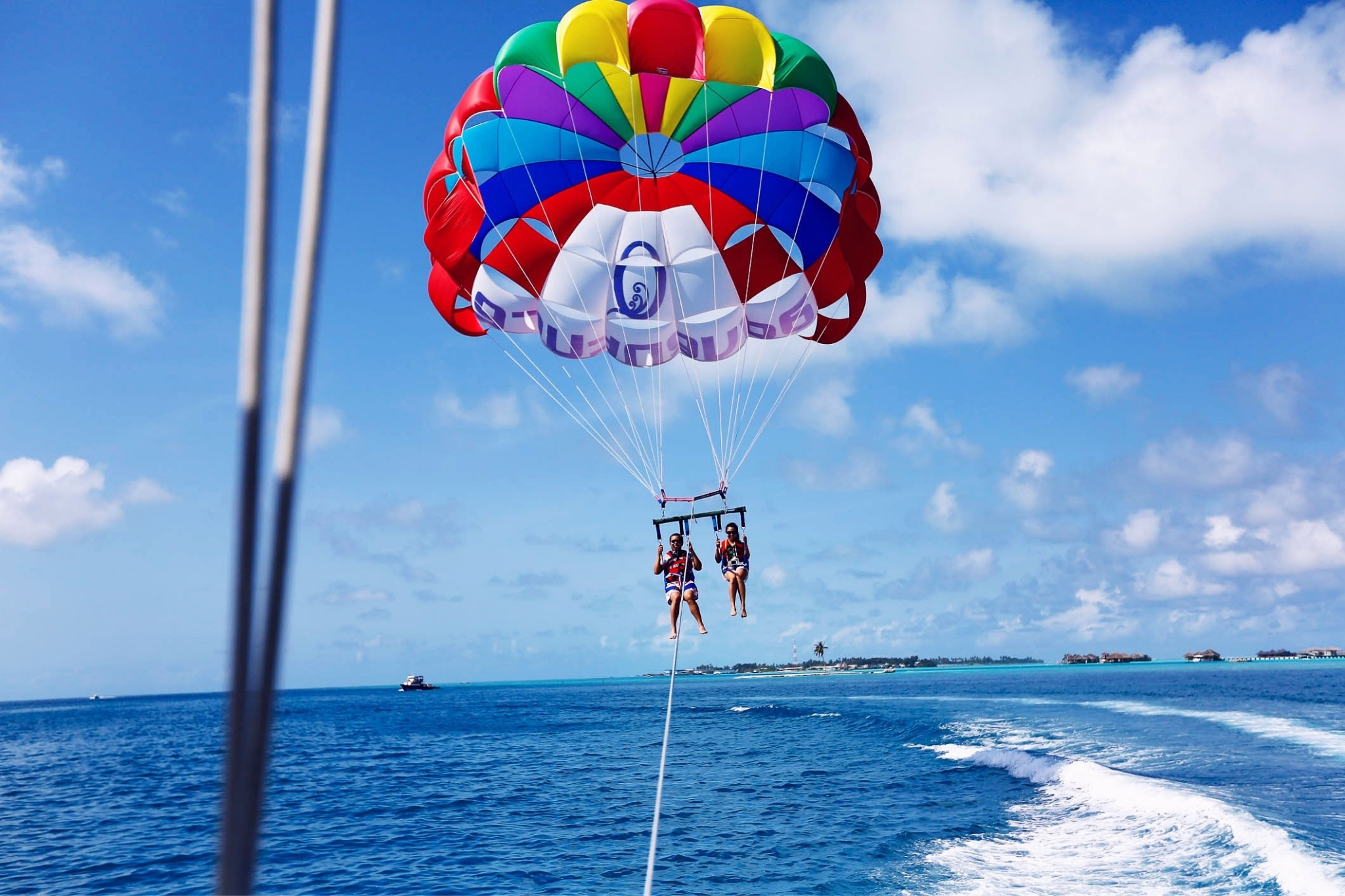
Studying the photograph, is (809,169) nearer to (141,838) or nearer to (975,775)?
(975,775)

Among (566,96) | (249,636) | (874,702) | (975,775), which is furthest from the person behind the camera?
(874,702)

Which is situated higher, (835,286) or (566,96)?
(566,96)

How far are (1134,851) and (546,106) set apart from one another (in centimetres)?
1308

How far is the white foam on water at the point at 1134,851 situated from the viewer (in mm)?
10906

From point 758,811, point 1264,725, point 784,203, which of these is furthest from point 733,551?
point 1264,725

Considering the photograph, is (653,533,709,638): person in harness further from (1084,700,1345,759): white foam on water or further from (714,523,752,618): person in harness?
(1084,700,1345,759): white foam on water

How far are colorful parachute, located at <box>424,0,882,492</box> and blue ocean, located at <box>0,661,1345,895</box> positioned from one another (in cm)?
776

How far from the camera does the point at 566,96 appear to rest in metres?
10.6

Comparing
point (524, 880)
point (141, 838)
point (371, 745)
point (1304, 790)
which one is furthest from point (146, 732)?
point (1304, 790)

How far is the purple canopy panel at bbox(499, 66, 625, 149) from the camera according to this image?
1040 cm

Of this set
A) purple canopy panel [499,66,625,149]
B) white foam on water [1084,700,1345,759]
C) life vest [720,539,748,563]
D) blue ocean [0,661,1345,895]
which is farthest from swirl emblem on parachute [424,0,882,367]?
white foam on water [1084,700,1345,759]

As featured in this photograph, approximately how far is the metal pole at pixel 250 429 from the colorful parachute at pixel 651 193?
9.05m

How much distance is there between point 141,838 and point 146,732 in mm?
43007

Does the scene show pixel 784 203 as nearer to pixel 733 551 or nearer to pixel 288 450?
pixel 733 551
